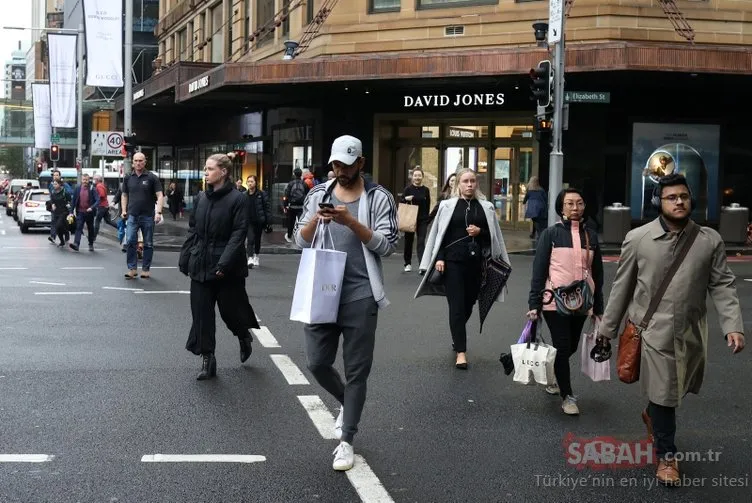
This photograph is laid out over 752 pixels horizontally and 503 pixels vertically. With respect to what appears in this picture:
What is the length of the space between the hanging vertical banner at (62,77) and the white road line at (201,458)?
35729 mm

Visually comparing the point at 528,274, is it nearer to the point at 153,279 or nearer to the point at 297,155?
the point at 153,279

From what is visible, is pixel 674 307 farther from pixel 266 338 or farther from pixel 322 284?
pixel 266 338

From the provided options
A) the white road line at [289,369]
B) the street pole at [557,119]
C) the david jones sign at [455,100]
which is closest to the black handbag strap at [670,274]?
the white road line at [289,369]

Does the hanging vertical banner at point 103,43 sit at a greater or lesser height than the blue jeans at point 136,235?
greater

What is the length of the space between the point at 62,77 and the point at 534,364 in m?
36.6

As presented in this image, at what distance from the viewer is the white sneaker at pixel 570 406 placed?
23.7ft

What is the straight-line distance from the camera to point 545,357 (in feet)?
23.5

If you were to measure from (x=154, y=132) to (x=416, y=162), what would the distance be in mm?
20143

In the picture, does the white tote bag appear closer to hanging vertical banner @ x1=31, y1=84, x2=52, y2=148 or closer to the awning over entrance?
the awning over entrance

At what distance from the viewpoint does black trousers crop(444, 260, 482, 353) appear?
901 cm

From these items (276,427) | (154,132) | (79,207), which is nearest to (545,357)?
(276,427)

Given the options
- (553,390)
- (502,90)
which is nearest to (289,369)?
(553,390)

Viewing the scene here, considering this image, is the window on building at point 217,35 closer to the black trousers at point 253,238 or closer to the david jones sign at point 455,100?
the david jones sign at point 455,100

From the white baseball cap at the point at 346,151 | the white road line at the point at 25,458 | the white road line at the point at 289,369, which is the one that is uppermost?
the white baseball cap at the point at 346,151
